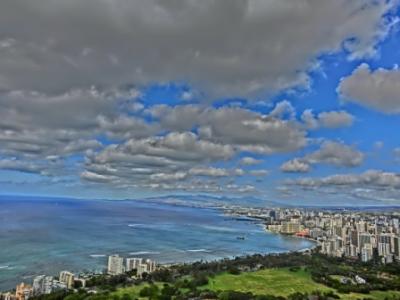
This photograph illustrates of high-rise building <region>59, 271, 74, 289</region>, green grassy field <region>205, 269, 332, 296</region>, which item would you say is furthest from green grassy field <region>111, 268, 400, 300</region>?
high-rise building <region>59, 271, 74, 289</region>

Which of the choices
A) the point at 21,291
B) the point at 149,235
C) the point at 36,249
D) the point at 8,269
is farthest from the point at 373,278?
the point at 149,235

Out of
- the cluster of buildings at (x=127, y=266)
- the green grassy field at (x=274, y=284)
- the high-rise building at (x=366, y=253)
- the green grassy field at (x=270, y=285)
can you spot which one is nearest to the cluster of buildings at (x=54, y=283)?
the cluster of buildings at (x=127, y=266)

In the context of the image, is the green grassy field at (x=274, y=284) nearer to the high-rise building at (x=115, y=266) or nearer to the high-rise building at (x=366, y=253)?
the high-rise building at (x=115, y=266)

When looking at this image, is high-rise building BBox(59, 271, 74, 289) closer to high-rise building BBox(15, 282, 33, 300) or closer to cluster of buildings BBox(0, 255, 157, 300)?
cluster of buildings BBox(0, 255, 157, 300)

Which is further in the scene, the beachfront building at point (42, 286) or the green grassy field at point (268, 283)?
the green grassy field at point (268, 283)

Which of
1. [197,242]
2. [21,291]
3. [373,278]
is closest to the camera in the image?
[21,291]

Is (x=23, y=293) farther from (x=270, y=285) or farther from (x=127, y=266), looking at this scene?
(x=270, y=285)

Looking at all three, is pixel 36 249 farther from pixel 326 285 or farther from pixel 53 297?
pixel 326 285

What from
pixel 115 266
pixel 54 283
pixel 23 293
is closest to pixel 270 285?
pixel 115 266
